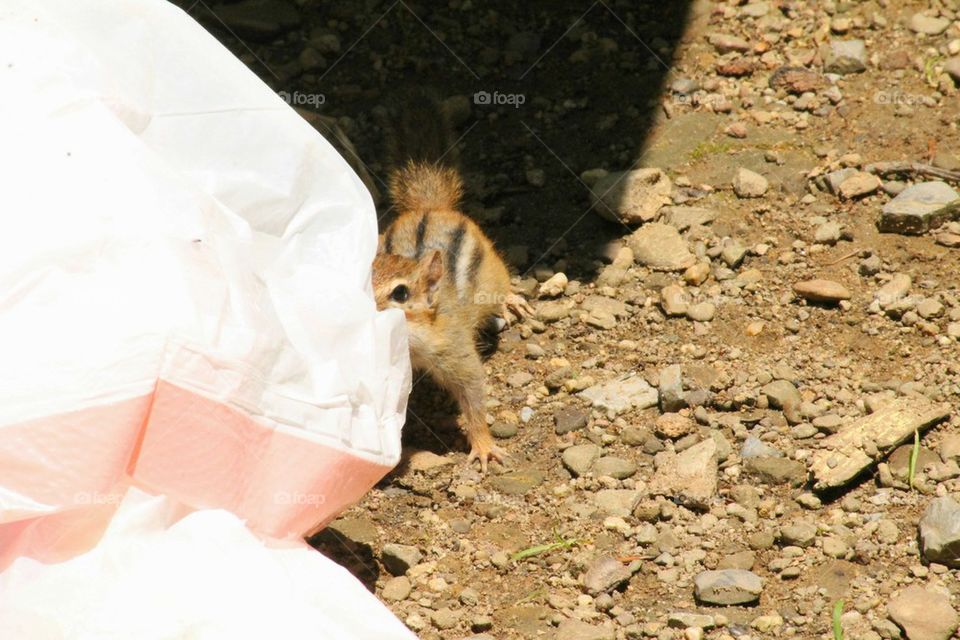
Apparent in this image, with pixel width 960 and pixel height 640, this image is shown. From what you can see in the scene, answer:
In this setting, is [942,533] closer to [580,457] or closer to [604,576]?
[604,576]

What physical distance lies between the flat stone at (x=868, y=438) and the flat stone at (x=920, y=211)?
1027 mm

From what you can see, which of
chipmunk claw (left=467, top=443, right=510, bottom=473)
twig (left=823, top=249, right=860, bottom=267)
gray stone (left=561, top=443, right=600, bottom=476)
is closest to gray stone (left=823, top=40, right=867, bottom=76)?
twig (left=823, top=249, right=860, bottom=267)

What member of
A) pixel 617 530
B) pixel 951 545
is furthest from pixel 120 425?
pixel 951 545

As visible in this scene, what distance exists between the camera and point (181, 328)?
2.67m

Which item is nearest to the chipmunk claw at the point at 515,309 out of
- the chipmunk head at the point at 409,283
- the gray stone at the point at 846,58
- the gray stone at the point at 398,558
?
the chipmunk head at the point at 409,283

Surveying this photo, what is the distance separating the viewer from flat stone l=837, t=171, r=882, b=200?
4.88m

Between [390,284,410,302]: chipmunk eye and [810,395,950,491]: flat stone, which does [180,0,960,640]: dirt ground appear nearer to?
[810,395,950,491]: flat stone

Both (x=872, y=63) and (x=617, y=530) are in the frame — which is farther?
(x=872, y=63)

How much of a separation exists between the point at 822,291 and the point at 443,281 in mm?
1459

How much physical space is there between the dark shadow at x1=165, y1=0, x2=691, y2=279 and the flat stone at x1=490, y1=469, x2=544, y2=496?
115 centimetres

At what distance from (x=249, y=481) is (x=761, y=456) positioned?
181cm

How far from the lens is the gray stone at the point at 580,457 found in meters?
4.04

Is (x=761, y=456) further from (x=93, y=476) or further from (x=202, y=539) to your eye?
(x=93, y=476)

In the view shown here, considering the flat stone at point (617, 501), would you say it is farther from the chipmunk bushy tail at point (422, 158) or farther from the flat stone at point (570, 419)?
the chipmunk bushy tail at point (422, 158)
